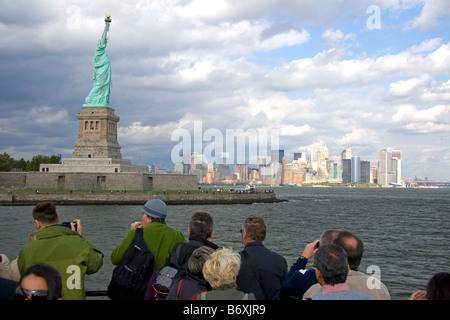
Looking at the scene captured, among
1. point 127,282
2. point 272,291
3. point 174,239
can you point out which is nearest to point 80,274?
point 127,282

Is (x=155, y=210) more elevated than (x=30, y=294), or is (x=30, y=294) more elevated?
(x=155, y=210)

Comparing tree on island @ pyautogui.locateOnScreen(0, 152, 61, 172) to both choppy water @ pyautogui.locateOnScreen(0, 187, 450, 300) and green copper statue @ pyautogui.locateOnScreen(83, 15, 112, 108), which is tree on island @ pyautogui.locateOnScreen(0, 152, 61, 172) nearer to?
green copper statue @ pyautogui.locateOnScreen(83, 15, 112, 108)

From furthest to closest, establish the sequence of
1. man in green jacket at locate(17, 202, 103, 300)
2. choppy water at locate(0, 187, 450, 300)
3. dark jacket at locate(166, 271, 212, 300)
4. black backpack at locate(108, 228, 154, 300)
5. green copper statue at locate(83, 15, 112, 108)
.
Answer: green copper statue at locate(83, 15, 112, 108) < choppy water at locate(0, 187, 450, 300) < black backpack at locate(108, 228, 154, 300) < man in green jacket at locate(17, 202, 103, 300) < dark jacket at locate(166, 271, 212, 300)

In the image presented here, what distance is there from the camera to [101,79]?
192 feet

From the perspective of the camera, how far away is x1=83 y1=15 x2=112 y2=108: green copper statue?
58.2m

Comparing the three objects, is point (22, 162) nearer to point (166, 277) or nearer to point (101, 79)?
point (101, 79)

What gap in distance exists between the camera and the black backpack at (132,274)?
4.59m

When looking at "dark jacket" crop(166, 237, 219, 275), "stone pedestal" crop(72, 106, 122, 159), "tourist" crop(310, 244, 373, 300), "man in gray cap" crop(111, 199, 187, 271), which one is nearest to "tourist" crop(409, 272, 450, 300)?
"tourist" crop(310, 244, 373, 300)

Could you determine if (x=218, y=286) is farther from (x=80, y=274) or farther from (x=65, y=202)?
(x=65, y=202)

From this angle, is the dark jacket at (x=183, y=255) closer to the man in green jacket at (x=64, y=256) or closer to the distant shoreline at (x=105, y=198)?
the man in green jacket at (x=64, y=256)

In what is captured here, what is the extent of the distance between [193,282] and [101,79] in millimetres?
58036

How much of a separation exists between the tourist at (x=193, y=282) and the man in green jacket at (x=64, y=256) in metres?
1.01

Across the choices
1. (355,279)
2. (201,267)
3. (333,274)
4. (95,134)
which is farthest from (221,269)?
(95,134)

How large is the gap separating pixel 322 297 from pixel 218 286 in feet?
2.78
